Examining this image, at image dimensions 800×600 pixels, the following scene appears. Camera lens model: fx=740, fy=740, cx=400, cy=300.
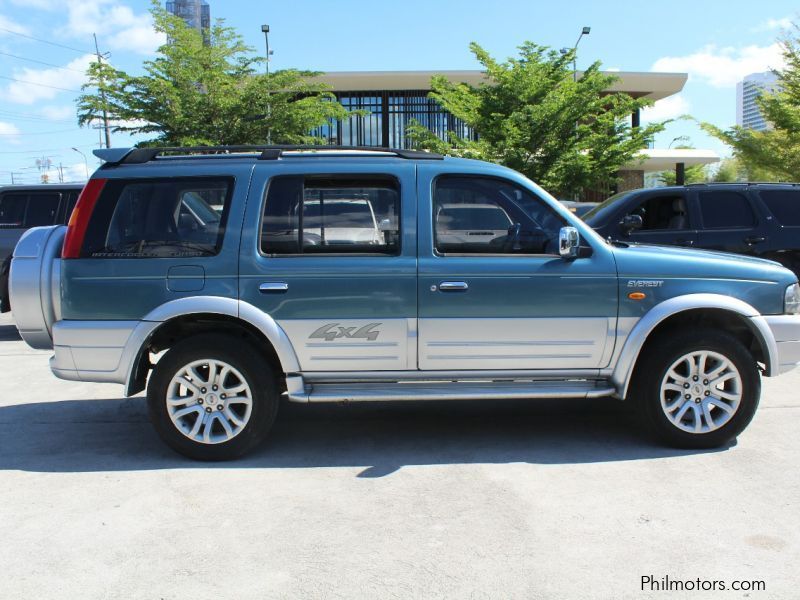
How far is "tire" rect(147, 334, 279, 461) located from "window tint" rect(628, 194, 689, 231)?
556 centimetres

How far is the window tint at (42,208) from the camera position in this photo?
10109mm

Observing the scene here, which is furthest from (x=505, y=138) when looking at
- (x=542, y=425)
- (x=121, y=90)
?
(x=542, y=425)

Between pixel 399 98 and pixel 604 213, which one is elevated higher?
pixel 399 98

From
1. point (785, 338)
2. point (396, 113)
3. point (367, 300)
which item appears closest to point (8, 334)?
point (367, 300)

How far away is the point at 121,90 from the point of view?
2422cm

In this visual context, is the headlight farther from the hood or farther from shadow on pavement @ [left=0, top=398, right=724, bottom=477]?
shadow on pavement @ [left=0, top=398, right=724, bottom=477]

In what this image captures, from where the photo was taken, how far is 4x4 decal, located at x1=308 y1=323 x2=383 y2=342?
4754mm

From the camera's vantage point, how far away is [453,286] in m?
4.73

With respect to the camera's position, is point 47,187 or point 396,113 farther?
point 396,113

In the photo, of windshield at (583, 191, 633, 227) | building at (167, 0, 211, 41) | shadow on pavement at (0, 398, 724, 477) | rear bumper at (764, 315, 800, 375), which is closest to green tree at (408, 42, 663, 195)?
windshield at (583, 191, 633, 227)

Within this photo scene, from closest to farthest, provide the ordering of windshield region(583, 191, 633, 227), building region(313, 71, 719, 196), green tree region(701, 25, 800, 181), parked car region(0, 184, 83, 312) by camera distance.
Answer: windshield region(583, 191, 633, 227), parked car region(0, 184, 83, 312), green tree region(701, 25, 800, 181), building region(313, 71, 719, 196)

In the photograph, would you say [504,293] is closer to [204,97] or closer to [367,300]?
[367,300]

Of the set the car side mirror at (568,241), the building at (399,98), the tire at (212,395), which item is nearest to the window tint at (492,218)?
the car side mirror at (568,241)

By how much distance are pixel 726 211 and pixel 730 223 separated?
144 mm
